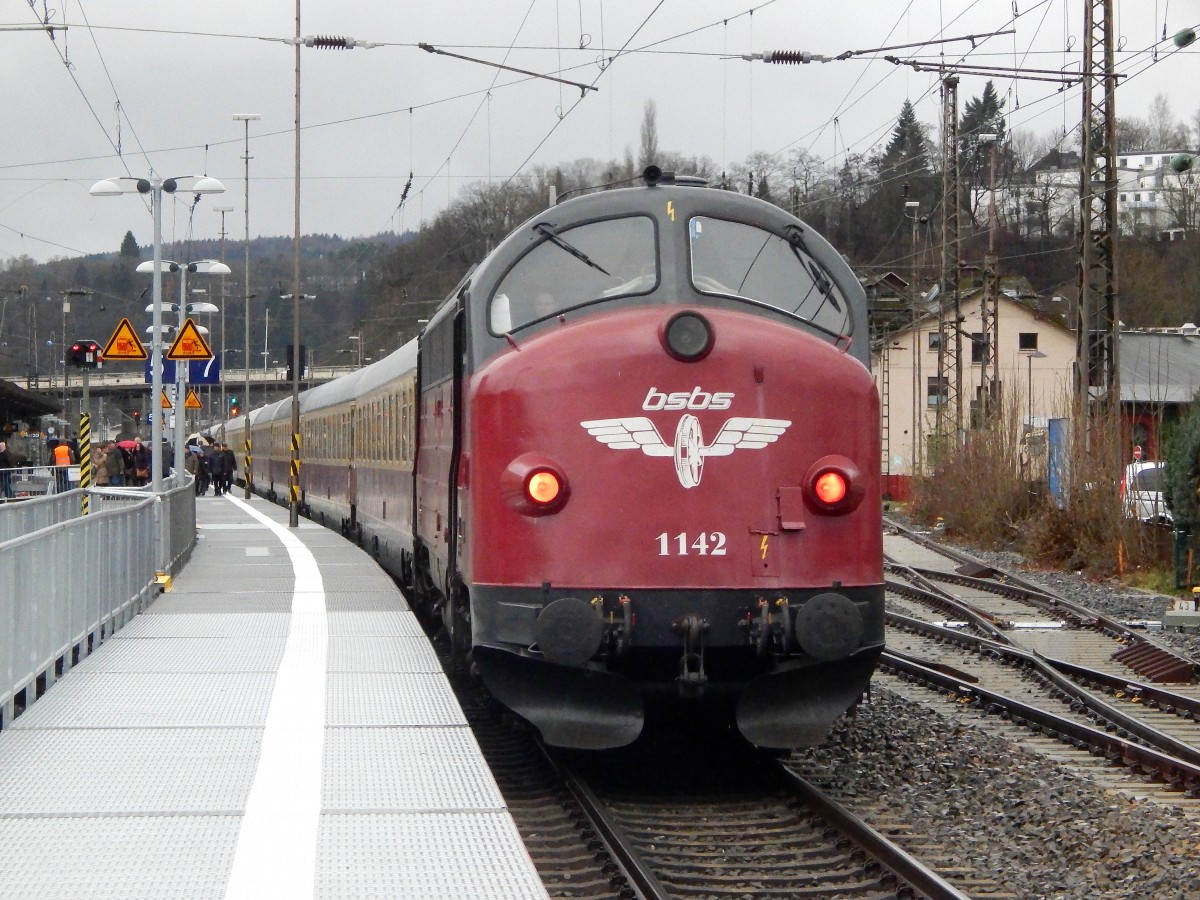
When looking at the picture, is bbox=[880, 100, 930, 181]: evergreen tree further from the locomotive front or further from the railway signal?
the locomotive front

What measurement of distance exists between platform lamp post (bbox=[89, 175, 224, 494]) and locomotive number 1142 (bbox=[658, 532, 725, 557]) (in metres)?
10.8

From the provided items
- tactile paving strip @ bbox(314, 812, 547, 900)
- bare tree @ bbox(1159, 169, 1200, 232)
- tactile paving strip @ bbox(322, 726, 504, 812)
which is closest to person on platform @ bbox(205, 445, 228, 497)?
bare tree @ bbox(1159, 169, 1200, 232)

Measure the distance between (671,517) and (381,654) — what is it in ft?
9.86

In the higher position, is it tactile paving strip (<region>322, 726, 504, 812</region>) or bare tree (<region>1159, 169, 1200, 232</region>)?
bare tree (<region>1159, 169, 1200, 232</region>)

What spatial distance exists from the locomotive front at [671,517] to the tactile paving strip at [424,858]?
187cm

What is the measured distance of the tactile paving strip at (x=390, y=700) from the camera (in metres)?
7.85

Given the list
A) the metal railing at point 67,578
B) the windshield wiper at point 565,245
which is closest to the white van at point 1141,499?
the metal railing at point 67,578

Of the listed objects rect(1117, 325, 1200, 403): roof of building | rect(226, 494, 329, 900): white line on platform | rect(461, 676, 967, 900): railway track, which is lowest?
rect(461, 676, 967, 900): railway track

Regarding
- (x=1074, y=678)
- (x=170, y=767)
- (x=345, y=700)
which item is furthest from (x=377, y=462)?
(x=170, y=767)

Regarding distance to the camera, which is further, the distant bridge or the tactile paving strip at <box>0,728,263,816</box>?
the distant bridge

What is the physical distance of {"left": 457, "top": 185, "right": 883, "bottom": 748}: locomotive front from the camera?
782 centimetres

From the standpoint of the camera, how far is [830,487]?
26.1ft

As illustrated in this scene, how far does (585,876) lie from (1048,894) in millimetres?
1978

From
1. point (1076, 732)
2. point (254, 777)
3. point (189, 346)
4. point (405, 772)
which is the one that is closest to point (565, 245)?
point (405, 772)
